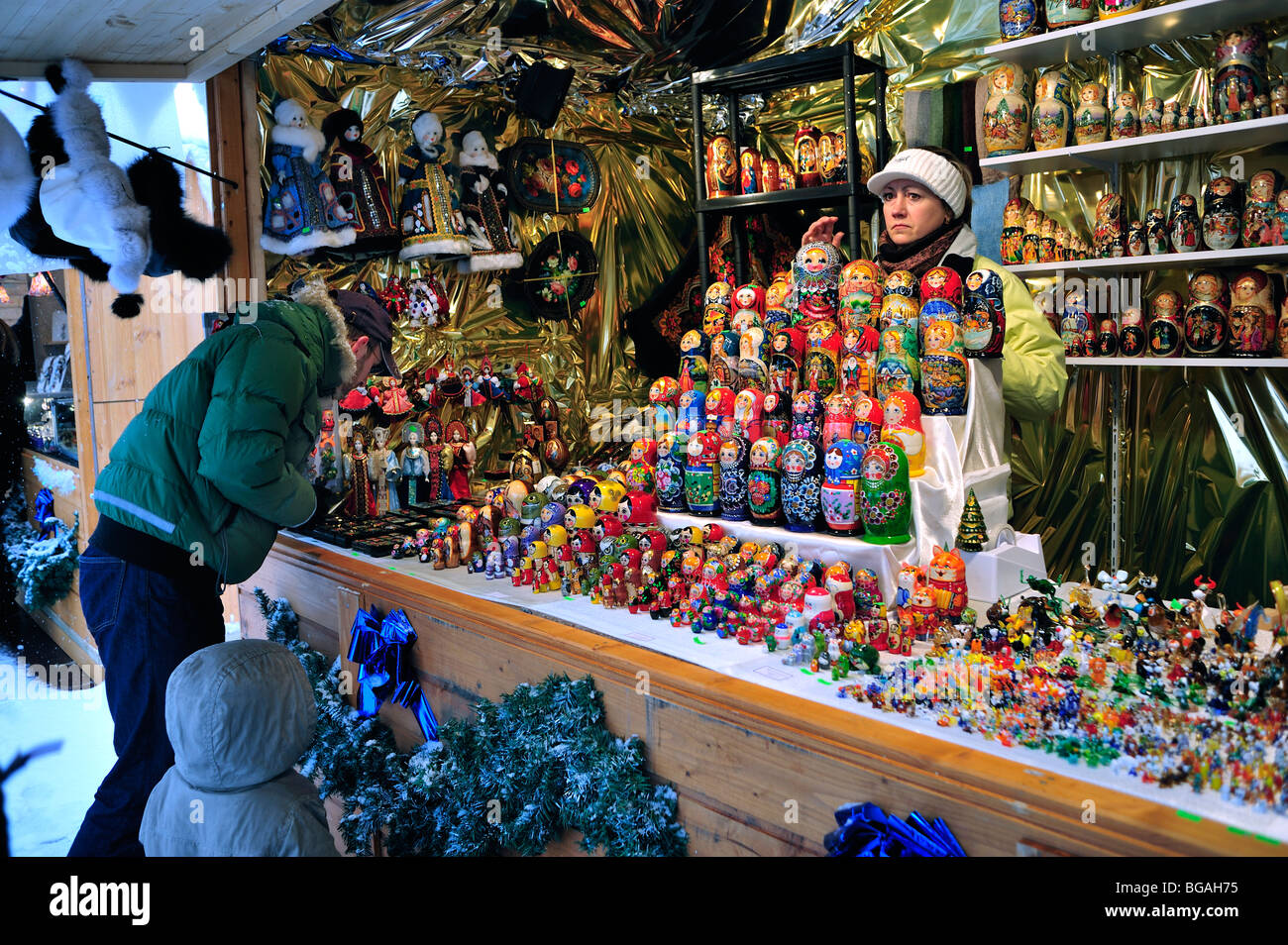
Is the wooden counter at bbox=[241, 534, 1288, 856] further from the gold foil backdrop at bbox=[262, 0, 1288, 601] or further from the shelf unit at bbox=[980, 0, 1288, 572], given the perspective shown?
the shelf unit at bbox=[980, 0, 1288, 572]

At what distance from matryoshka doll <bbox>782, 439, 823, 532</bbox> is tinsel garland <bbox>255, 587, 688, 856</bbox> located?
63 cm

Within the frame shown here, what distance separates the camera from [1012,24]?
3705mm

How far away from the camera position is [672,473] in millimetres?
2609

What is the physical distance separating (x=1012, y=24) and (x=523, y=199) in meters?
2.26

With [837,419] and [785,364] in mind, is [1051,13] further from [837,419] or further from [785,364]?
[837,419]

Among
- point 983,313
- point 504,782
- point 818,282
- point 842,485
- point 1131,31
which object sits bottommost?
point 504,782

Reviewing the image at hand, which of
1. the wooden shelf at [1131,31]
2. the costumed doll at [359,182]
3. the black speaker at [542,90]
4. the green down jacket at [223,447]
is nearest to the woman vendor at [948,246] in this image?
the wooden shelf at [1131,31]

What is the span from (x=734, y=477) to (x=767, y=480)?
12 centimetres

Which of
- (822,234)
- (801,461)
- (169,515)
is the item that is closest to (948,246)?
(822,234)

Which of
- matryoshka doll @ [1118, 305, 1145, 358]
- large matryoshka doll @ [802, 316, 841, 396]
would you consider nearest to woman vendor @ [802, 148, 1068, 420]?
large matryoshka doll @ [802, 316, 841, 396]

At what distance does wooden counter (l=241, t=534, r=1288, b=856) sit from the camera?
1.31 m

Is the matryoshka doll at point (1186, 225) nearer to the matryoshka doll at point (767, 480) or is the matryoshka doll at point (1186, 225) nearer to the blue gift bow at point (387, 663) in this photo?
the matryoshka doll at point (767, 480)

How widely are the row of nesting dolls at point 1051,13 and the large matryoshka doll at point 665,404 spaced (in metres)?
2.17
